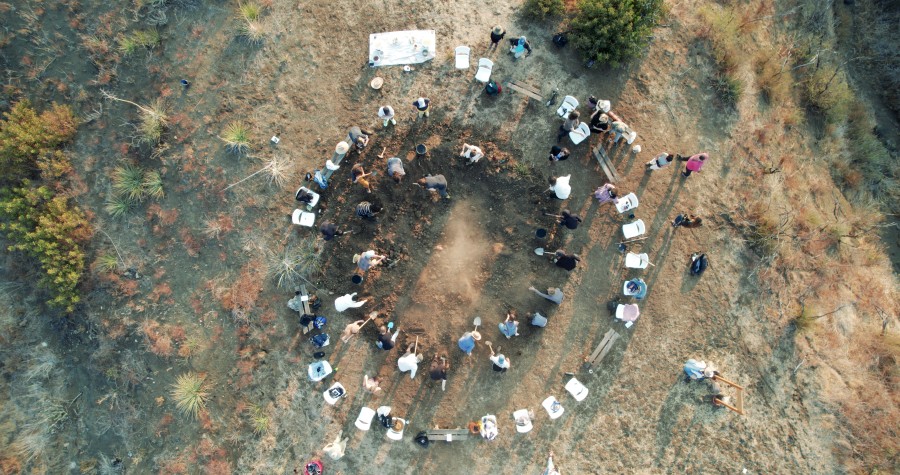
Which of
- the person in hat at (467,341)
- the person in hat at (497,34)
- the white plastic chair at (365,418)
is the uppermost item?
the person in hat at (497,34)

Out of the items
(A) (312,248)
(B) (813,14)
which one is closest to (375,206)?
(A) (312,248)

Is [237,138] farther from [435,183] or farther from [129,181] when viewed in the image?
[435,183]

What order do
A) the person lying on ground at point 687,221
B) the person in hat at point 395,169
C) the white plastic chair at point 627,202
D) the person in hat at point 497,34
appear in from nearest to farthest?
1. the person in hat at point 395,169
2. the person in hat at point 497,34
3. the person lying on ground at point 687,221
4. the white plastic chair at point 627,202

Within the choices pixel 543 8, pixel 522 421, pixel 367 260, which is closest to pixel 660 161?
pixel 543 8

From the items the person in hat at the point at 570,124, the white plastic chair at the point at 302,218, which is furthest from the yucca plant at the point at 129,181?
the person in hat at the point at 570,124

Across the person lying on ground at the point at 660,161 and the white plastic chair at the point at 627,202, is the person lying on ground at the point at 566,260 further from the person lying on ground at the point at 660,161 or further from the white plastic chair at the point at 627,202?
the person lying on ground at the point at 660,161

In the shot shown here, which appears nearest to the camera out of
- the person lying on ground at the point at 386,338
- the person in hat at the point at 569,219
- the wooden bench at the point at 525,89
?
the person in hat at the point at 569,219

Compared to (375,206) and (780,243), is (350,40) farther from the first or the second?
(780,243)
